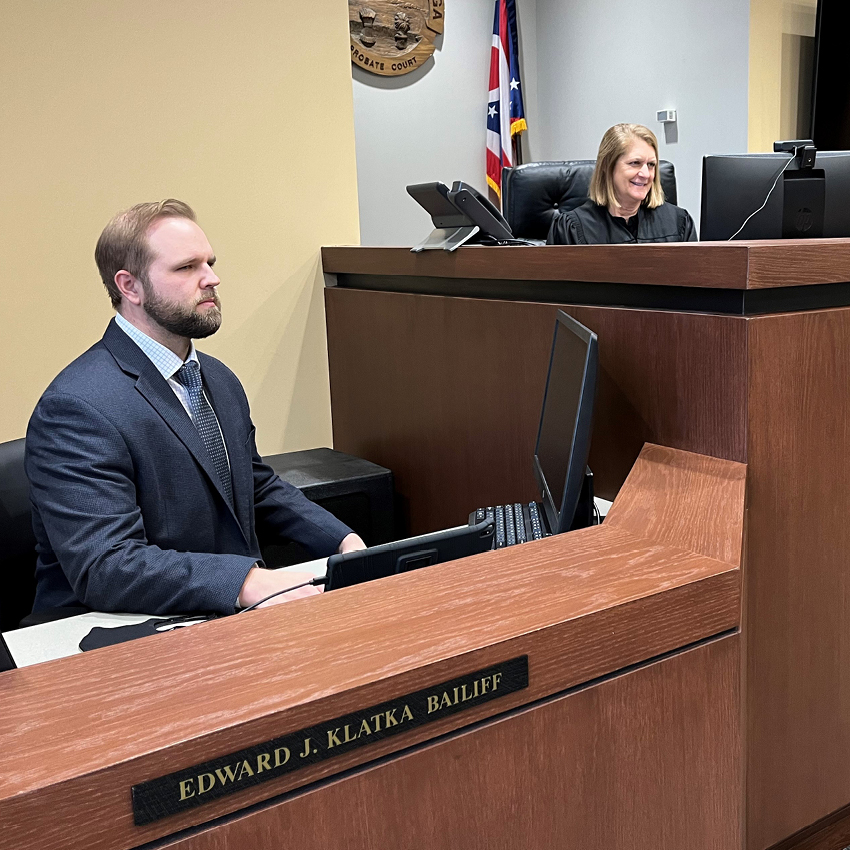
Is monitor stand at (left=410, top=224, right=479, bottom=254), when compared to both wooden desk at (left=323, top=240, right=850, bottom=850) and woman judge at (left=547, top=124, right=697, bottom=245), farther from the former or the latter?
woman judge at (left=547, top=124, right=697, bottom=245)

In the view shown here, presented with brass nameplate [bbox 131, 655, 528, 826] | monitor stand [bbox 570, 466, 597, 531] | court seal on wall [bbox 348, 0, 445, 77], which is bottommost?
monitor stand [bbox 570, 466, 597, 531]

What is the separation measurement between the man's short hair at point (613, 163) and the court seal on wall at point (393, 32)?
216cm

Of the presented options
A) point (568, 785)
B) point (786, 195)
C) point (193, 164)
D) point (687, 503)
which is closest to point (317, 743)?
point (568, 785)

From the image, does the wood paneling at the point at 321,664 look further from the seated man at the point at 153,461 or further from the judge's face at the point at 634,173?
the judge's face at the point at 634,173

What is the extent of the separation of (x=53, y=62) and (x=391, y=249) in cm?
101

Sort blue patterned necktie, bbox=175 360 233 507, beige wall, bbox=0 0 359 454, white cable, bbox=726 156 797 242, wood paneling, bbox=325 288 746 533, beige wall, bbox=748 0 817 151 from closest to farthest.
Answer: wood paneling, bbox=325 288 746 533
blue patterned necktie, bbox=175 360 233 507
white cable, bbox=726 156 797 242
beige wall, bbox=0 0 359 454
beige wall, bbox=748 0 817 151

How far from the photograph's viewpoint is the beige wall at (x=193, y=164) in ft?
8.19

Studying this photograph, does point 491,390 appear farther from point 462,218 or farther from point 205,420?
point 205,420

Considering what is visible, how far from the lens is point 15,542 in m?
1.84

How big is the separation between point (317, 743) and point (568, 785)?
312mm

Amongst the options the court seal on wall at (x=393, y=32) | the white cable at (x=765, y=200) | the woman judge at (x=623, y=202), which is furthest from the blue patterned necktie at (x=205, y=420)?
the court seal on wall at (x=393, y=32)

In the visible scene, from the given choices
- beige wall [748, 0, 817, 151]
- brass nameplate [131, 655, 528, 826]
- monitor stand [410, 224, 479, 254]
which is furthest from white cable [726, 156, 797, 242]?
beige wall [748, 0, 817, 151]

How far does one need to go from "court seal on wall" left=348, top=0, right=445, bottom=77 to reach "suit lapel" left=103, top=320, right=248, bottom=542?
3437 millimetres

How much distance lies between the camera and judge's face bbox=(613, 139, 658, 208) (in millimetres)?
3006
